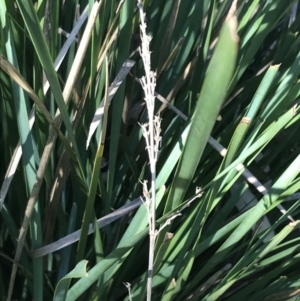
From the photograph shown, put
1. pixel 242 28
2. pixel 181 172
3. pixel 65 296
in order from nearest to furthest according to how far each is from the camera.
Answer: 1. pixel 181 172
2. pixel 65 296
3. pixel 242 28

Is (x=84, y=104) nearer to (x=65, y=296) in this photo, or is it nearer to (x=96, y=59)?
(x=96, y=59)

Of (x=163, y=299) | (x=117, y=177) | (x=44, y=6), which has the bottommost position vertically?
(x=163, y=299)

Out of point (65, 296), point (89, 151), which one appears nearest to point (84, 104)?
point (89, 151)

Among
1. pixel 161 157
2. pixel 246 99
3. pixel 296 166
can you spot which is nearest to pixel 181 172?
pixel 296 166

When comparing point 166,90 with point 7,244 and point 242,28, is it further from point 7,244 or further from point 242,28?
point 7,244

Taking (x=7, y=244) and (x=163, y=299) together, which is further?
(x=7, y=244)

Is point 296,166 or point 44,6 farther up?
point 44,6

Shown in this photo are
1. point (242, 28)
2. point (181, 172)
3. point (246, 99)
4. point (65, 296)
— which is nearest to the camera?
point (181, 172)
